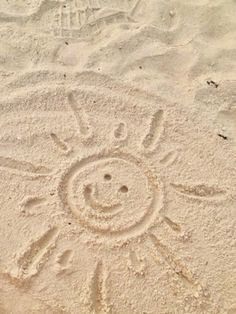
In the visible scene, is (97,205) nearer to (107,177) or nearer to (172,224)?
(107,177)

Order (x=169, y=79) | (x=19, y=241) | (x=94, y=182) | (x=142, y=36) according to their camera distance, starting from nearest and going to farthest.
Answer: (x=19, y=241), (x=94, y=182), (x=169, y=79), (x=142, y=36)

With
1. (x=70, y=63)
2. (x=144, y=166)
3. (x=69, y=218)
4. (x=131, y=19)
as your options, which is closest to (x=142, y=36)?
(x=131, y=19)

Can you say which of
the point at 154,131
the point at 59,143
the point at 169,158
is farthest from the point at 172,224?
the point at 59,143

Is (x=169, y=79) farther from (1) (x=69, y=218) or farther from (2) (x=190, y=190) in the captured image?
(1) (x=69, y=218)

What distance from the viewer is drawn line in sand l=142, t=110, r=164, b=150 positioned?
165 centimetres

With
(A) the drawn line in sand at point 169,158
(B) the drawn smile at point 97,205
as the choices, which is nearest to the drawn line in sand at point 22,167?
(B) the drawn smile at point 97,205

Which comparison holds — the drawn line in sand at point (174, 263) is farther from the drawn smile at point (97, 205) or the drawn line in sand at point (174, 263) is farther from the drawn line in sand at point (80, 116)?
the drawn line in sand at point (80, 116)

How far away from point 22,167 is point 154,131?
469 millimetres

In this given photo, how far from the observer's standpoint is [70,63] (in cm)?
188

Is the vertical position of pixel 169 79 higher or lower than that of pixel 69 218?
higher

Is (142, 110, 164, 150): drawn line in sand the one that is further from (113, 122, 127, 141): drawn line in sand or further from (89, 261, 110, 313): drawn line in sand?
(89, 261, 110, 313): drawn line in sand

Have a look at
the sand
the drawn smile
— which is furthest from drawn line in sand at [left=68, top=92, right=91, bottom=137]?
the drawn smile

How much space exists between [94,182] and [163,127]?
1.07 ft

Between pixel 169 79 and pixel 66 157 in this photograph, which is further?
pixel 169 79
